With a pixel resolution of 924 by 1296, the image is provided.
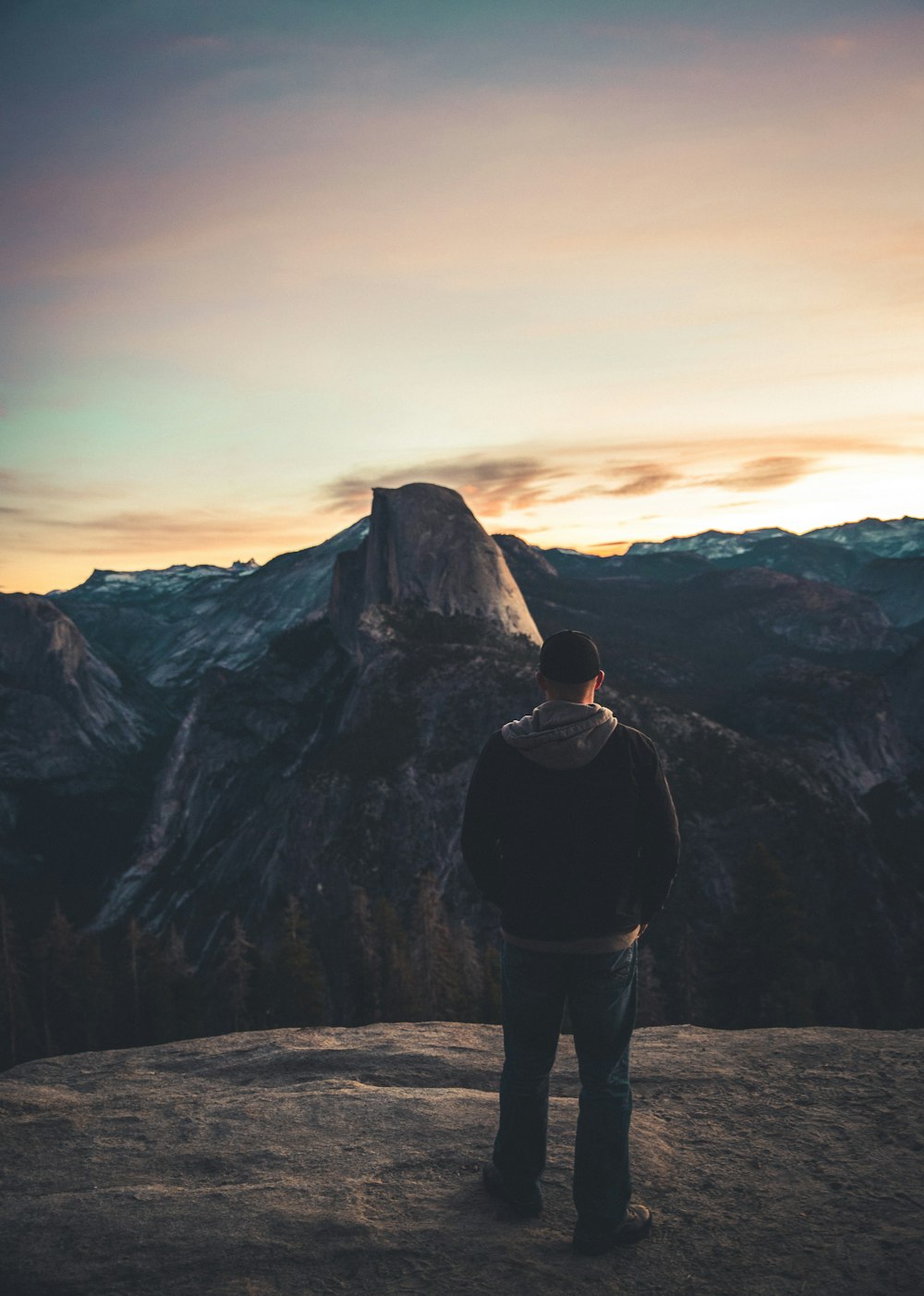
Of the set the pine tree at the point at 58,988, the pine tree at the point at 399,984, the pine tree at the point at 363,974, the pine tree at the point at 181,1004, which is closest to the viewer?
the pine tree at the point at 399,984

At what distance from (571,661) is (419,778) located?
6363 centimetres

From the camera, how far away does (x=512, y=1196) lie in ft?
17.1

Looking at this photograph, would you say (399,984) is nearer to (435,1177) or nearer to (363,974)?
(363,974)

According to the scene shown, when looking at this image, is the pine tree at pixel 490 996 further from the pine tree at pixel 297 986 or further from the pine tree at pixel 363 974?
the pine tree at pixel 297 986

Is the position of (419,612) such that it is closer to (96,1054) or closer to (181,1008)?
(181,1008)

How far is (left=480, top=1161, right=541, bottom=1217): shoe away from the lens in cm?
519

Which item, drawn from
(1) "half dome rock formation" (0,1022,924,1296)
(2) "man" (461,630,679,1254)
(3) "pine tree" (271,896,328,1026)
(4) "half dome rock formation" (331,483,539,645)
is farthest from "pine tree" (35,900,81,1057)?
(2) "man" (461,630,679,1254)

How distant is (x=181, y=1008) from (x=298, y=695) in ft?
202

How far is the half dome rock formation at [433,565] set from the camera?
92.6m

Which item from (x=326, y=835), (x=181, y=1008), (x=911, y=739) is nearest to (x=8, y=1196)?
(x=181, y=1008)

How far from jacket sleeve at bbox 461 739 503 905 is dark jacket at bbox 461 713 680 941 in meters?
0.01

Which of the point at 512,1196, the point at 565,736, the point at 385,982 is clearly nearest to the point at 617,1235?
the point at 512,1196

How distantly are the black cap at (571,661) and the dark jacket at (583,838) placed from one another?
0.43 m

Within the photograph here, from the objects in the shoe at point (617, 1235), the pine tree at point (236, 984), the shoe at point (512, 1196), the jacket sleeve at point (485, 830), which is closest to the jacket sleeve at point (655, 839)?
the jacket sleeve at point (485, 830)
